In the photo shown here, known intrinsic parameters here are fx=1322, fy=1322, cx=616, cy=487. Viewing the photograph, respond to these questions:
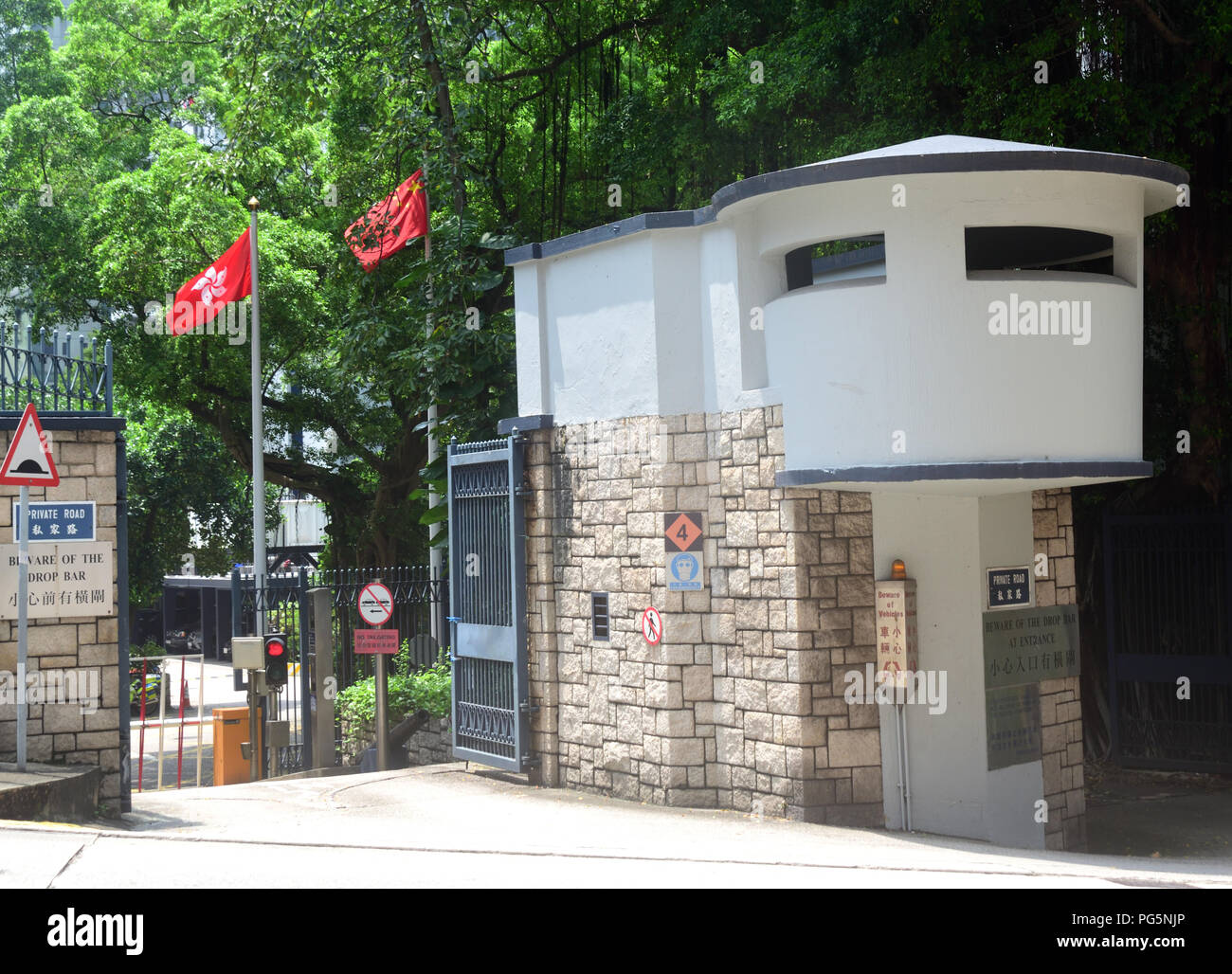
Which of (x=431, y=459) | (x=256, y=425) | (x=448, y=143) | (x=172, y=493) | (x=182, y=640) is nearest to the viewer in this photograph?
(x=448, y=143)

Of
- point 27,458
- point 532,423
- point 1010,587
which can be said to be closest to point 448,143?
point 532,423

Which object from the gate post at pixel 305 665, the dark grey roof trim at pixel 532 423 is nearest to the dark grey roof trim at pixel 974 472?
the dark grey roof trim at pixel 532 423

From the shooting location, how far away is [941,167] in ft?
29.5

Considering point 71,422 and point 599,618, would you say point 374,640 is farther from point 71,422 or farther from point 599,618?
point 71,422

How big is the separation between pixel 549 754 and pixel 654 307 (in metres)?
4.06

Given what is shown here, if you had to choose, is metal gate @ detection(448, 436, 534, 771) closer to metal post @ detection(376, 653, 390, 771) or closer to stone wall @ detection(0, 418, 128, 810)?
metal post @ detection(376, 653, 390, 771)

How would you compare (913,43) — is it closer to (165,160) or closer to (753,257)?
(753,257)

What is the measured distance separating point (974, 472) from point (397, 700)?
9.40 metres

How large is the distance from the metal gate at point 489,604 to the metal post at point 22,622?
3967 mm

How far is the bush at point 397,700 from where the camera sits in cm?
1588

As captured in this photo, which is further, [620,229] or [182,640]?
[182,640]

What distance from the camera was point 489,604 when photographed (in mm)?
12297

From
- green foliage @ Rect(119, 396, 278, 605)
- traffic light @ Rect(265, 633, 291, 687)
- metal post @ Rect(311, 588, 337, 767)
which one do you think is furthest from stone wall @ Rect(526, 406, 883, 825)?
green foliage @ Rect(119, 396, 278, 605)
